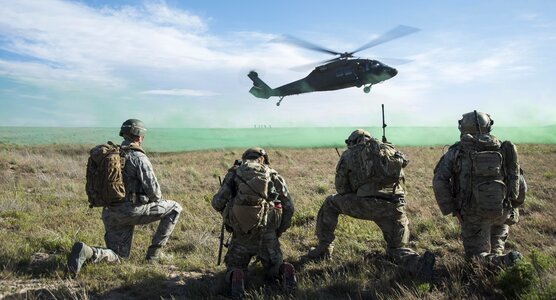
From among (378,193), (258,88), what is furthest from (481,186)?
(258,88)

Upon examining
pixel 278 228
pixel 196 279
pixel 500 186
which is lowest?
pixel 196 279

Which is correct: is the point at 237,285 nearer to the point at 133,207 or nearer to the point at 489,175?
the point at 133,207

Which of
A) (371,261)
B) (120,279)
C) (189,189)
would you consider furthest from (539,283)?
(189,189)

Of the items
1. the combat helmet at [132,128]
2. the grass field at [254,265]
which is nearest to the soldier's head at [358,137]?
the grass field at [254,265]

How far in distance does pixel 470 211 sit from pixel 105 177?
4598 mm

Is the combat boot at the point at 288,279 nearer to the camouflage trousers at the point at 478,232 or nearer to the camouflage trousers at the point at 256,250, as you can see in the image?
the camouflage trousers at the point at 256,250

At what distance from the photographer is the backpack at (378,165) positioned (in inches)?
215

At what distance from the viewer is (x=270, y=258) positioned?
4.97m

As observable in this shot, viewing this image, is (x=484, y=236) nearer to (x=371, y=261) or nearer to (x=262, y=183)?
(x=371, y=261)

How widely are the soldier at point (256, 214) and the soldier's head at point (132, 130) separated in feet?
5.88

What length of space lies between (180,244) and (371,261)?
122 inches

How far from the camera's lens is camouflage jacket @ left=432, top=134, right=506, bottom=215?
16.2 feet

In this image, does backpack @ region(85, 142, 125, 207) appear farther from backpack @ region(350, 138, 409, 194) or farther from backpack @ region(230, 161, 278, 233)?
backpack @ region(350, 138, 409, 194)

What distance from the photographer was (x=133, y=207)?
18.8ft
